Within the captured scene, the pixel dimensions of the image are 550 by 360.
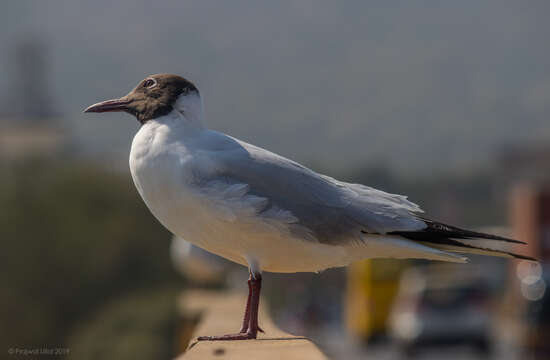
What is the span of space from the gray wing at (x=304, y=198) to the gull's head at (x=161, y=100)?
333mm

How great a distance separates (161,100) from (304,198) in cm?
87

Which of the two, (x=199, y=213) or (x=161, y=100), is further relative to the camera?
(x=161, y=100)

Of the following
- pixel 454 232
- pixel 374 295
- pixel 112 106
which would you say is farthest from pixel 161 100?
pixel 374 295

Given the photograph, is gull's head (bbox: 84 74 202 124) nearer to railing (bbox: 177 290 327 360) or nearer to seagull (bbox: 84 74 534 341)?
seagull (bbox: 84 74 534 341)

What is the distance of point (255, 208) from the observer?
16.0 feet

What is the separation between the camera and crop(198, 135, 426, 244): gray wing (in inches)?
194

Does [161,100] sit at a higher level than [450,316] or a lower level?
higher

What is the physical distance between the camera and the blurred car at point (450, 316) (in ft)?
63.0

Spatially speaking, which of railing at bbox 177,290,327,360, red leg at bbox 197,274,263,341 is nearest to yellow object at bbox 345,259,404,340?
railing at bbox 177,290,327,360

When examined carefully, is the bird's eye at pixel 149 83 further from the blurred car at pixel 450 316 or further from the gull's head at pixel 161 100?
the blurred car at pixel 450 316

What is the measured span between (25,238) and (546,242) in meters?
15.9

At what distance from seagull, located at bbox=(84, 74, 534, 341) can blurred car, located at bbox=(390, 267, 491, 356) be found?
14289mm

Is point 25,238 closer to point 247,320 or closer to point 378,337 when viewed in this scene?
point 378,337

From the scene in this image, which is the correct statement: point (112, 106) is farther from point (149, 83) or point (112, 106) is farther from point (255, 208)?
point (255, 208)
